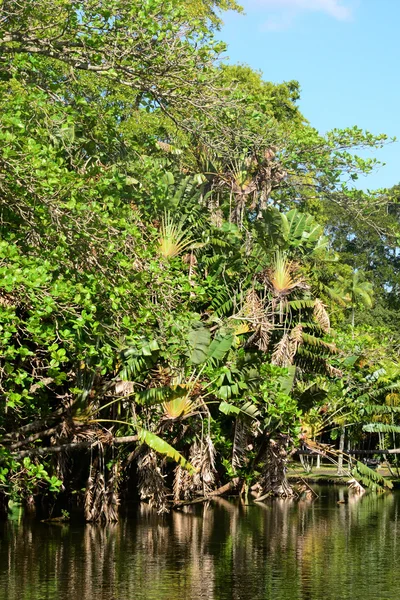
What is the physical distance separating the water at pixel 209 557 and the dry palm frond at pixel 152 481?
1.13 feet

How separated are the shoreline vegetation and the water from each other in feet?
3.75

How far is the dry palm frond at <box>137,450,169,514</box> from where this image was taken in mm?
21562

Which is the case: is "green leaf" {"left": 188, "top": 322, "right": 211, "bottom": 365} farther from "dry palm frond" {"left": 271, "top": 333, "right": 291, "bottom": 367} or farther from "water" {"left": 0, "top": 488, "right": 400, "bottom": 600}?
"dry palm frond" {"left": 271, "top": 333, "right": 291, "bottom": 367}

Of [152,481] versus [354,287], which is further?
[354,287]

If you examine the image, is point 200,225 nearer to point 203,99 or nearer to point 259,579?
point 203,99

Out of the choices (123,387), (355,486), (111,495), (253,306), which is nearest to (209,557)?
(123,387)

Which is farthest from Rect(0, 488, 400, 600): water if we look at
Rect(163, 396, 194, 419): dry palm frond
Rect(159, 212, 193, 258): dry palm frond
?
Rect(159, 212, 193, 258): dry palm frond

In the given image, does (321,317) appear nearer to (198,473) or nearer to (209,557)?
(198,473)

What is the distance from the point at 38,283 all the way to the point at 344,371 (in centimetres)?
1968

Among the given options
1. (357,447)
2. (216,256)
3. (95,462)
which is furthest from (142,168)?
(357,447)

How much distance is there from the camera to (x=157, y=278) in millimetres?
13336

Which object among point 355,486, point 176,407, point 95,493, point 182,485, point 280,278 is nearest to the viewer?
point 95,493

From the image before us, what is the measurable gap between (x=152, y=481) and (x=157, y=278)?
963 cm

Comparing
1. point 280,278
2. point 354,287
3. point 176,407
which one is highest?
point 354,287
